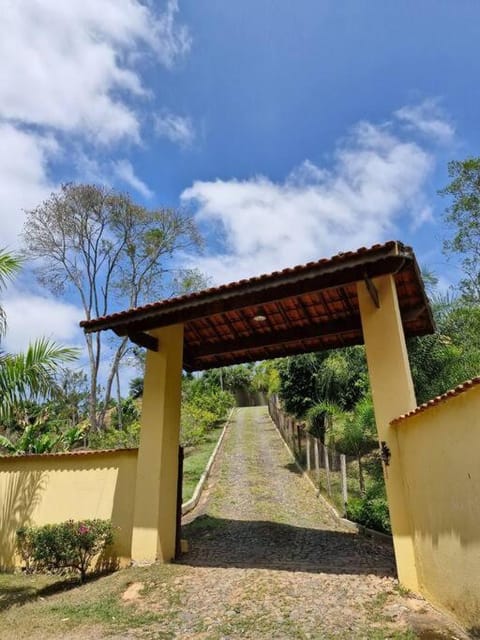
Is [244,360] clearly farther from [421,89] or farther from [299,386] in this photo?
[299,386]

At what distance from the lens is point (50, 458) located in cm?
752

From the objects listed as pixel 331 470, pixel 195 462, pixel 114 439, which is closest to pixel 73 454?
pixel 331 470

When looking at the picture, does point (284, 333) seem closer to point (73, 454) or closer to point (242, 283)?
point (242, 283)

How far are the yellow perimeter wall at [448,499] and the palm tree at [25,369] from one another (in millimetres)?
4812

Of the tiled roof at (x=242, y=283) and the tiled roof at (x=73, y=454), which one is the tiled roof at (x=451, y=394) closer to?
the tiled roof at (x=242, y=283)

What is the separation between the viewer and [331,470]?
11.7 meters

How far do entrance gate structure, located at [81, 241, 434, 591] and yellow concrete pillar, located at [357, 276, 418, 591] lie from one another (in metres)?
0.01

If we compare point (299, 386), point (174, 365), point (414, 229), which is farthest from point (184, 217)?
point (174, 365)

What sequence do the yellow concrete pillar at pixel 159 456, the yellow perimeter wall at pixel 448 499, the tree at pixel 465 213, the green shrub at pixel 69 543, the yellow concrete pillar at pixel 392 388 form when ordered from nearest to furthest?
the yellow perimeter wall at pixel 448 499 < the yellow concrete pillar at pixel 392 388 < the green shrub at pixel 69 543 < the yellow concrete pillar at pixel 159 456 < the tree at pixel 465 213

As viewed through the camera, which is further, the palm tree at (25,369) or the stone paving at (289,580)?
the palm tree at (25,369)

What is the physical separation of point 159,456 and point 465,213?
14979mm

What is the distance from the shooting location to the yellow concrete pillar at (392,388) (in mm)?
4895

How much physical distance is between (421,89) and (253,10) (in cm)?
412

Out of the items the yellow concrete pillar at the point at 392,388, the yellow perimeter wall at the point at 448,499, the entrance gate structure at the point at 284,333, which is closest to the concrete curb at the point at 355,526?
the yellow concrete pillar at the point at 392,388
